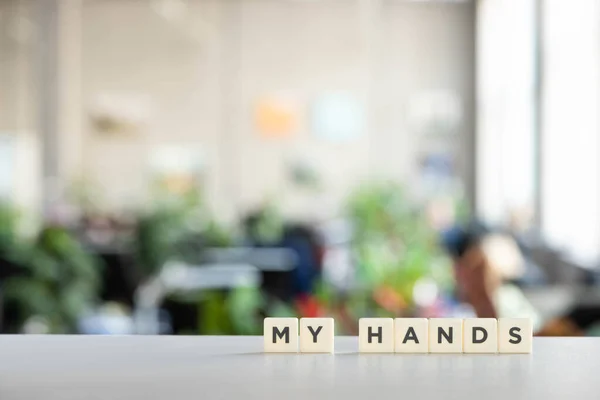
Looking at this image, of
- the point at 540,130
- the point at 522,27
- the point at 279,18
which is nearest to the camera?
the point at 540,130

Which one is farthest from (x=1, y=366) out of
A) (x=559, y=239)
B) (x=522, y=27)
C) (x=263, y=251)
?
(x=522, y=27)

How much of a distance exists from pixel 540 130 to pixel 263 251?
116 inches

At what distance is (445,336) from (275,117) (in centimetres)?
1147

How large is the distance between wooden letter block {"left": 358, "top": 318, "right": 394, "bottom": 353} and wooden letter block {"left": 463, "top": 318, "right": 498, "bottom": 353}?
77 millimetres

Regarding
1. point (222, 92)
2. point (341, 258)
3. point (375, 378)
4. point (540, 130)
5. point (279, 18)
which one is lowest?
point (341, 258)

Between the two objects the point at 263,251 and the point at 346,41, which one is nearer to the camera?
the point at 263,251

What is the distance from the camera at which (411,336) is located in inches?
35.8

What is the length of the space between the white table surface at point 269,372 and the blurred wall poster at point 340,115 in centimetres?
1137

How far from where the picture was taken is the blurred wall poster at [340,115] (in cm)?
1229

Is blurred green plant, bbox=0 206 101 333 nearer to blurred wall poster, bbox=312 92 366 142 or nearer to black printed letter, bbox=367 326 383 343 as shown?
black printed letter, bbox=367 326 383 343

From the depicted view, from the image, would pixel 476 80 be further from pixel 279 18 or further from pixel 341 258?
pixel 341 258

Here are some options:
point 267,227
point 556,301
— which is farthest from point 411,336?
point 267,227

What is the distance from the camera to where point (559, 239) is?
8.10 metres

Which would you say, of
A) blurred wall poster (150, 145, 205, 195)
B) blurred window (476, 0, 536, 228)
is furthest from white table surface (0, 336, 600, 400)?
blurred wall poster (150, 145, 205, 195)
